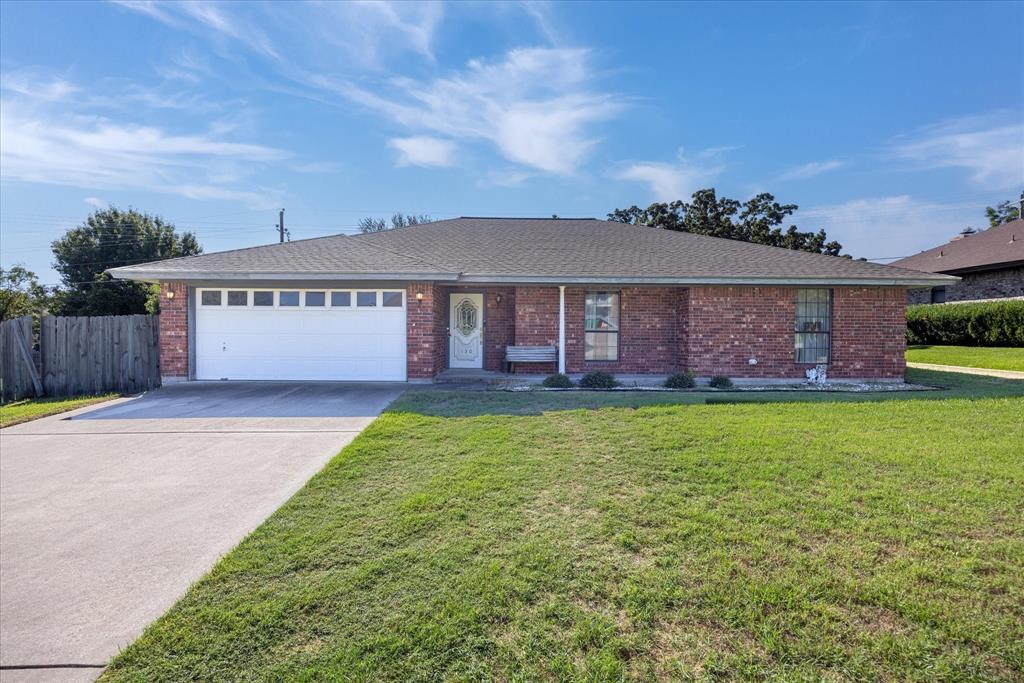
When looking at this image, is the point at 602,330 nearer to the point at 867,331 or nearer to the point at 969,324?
the point at 867,331

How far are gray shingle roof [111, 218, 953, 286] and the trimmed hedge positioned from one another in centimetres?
975

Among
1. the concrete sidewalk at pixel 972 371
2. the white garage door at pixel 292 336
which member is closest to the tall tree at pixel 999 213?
the concrete sidewalk at pixel 972 371

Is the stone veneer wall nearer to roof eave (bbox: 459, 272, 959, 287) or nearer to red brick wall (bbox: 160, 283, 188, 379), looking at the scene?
roof eave (bbox: 459, 272, 959, 287)

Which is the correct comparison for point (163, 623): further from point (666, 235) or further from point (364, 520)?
point (666, 235)

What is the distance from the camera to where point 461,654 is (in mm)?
2301

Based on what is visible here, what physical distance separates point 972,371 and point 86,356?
22.8m

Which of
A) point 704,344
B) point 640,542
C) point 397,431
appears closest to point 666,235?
point 704,344

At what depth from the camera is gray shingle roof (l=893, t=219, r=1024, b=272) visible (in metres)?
19.9

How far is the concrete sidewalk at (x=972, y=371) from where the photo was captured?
1194 cm

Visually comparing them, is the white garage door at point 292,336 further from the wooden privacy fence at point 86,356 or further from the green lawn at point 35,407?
the green lawn at point 35,407

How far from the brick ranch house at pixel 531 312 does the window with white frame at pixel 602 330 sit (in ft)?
0.08

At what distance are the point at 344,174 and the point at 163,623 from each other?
733 inches

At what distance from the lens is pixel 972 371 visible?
13438 mm

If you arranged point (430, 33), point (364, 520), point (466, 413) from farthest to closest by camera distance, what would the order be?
point (430, 33) → point (466, 413) → point (364, 520)
